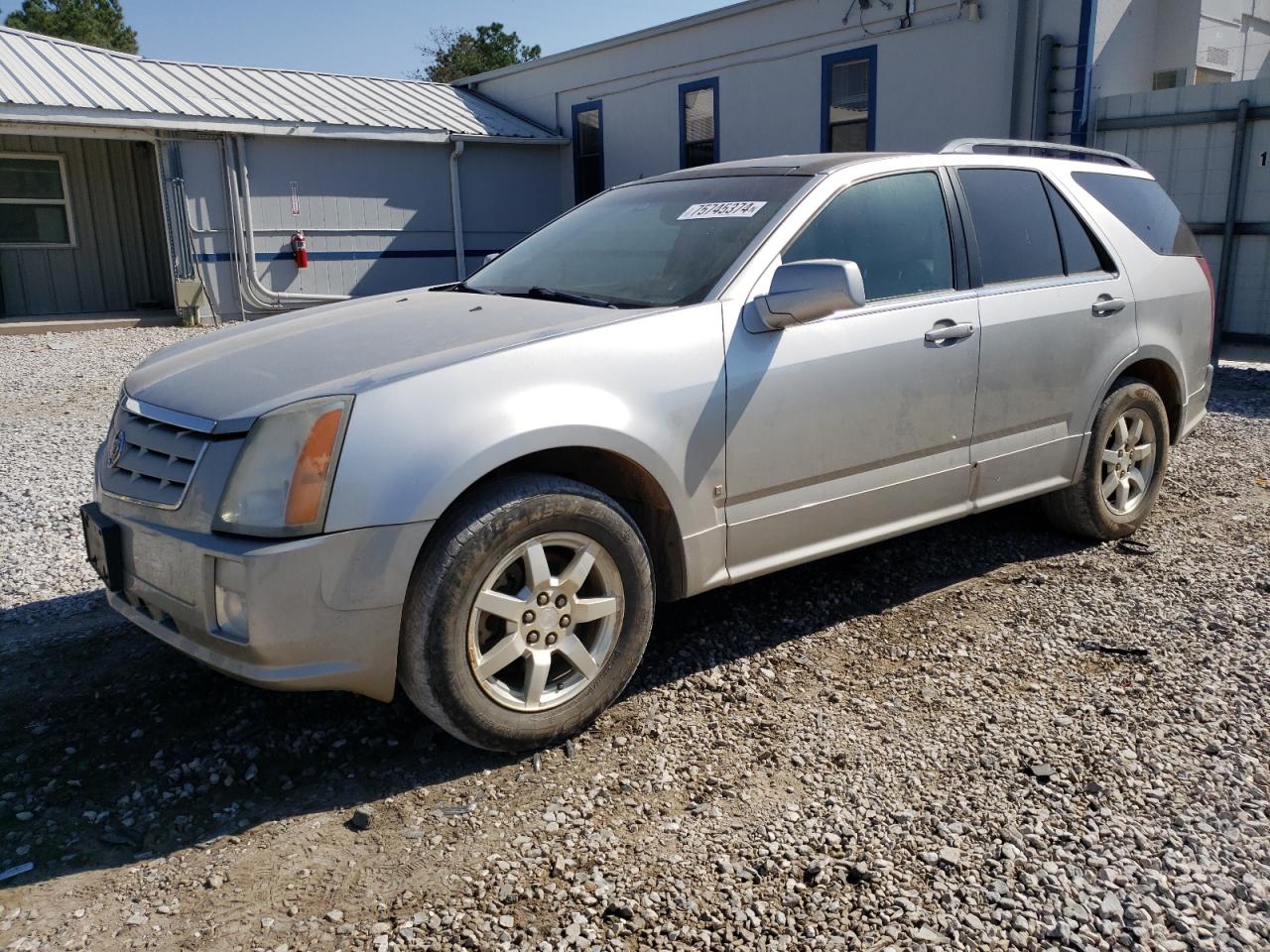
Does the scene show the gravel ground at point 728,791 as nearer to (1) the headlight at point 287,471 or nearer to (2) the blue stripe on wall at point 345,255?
(1) the headlight at point 287,471

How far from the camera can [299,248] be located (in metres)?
16.7

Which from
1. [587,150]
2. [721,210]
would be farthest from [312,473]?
[587,150]

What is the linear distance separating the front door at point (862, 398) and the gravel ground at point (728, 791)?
1.73ft

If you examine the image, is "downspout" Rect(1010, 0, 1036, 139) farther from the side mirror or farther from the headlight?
the headlight

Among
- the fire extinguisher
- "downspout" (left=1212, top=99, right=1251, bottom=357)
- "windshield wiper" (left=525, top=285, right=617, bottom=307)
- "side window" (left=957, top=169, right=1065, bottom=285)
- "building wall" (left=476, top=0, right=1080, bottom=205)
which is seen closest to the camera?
"windshield wiper" (left=525, top=285, right=617, bottom=307)

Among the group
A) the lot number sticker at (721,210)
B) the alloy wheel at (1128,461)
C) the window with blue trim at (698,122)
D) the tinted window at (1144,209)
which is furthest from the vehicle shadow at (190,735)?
the window with blue trim at (698,122)

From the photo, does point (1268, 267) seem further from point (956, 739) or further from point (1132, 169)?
point (956, 739)

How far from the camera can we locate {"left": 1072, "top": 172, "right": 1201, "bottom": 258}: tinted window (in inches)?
202

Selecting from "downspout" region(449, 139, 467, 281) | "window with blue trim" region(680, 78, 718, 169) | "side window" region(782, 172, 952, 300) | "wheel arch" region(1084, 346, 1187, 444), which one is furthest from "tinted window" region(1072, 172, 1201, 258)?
"downspout" region(449, 139, 467, 281)

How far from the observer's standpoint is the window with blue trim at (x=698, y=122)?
54.3ft

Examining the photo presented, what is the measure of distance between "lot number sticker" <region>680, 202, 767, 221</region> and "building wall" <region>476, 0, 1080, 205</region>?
9.63 m

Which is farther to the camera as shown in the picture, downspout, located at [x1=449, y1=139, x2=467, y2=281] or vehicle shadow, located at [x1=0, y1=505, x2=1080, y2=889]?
downspout, located at [x1=449, y1=139, x2=467, y2=281]

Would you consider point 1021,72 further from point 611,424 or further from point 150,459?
point 150,459

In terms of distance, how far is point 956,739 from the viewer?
132 inches
